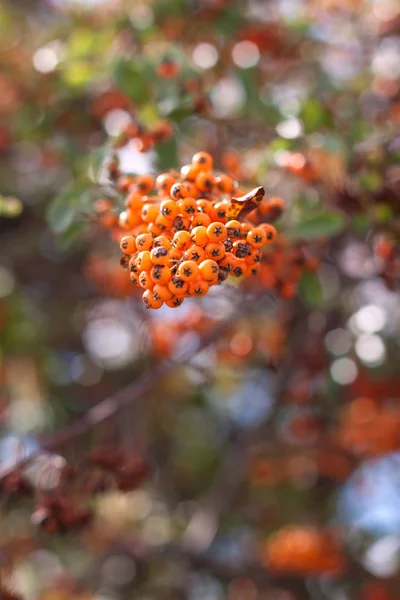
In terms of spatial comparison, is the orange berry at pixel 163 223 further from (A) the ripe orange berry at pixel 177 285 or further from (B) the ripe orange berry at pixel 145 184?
(B) the ripe orange berry at pixel 145 184

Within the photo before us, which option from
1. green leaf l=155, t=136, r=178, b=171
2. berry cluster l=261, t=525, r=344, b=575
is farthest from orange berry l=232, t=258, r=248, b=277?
berry cluster l=261, t=525, r=344, b=575

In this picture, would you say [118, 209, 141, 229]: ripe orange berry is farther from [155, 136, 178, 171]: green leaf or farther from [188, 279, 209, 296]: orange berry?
[155, 136, 178, 171]: green leaf

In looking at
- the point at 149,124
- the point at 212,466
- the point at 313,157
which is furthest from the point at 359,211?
the point at 212,466

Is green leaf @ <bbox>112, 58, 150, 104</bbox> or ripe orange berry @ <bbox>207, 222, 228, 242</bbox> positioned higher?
green leaf @ <bbox>112, 58, 150, 104</bbox>

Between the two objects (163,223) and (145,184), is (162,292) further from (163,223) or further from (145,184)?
(145,184)

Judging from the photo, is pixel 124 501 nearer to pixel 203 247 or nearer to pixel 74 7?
A: pixel 74 7

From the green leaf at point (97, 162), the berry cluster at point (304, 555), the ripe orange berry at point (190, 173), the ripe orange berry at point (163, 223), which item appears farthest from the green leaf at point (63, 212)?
the berry cluster at point (304, 555)
